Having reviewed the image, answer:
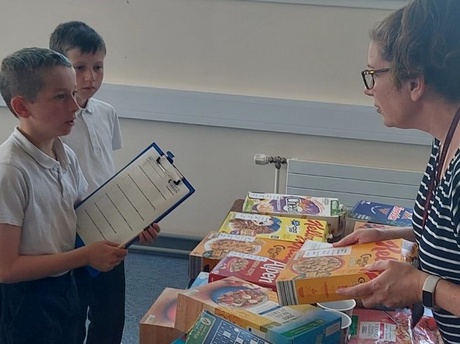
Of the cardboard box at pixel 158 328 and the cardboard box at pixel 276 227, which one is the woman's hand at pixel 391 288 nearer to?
the cardboard box at pixel 158 328

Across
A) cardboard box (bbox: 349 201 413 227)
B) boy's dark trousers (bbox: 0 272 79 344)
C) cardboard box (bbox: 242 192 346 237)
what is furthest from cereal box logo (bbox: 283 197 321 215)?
boy's dark trousers (bbox: 0 272 79 344)

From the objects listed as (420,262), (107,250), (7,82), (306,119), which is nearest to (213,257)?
(107,250)

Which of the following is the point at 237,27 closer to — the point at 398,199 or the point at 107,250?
the point at 398,199

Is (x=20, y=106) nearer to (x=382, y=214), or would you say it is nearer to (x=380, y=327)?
(x=380, y=327)

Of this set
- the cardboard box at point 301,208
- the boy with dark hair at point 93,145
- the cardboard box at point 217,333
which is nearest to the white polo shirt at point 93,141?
the boy with dark hair at point 93,145

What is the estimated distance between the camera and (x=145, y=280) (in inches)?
114

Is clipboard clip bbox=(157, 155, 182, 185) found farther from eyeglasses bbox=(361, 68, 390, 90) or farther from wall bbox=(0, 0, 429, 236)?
wall bbox=(0, 0, 429, 236)

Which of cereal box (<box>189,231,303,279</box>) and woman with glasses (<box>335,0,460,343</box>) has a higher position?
woman with glasses (<box>335,0,460,343</box>)

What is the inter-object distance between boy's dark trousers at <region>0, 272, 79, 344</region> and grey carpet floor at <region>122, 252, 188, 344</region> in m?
1.00

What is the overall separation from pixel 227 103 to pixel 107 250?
1568 mm

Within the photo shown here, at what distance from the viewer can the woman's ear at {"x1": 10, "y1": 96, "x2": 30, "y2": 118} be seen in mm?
1431

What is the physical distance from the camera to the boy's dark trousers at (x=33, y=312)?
140 cm

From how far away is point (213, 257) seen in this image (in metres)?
1.54

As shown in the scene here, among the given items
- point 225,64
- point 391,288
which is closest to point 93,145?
point 391,288
